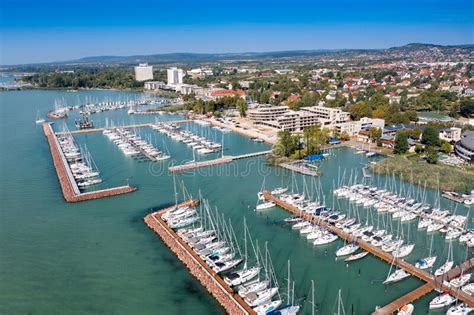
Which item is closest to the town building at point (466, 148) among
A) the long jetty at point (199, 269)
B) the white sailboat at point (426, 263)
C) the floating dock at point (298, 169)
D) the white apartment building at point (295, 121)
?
the floating dock at point (298, 169)

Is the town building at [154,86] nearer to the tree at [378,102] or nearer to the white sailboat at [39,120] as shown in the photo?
the white sailboat at [39,120]

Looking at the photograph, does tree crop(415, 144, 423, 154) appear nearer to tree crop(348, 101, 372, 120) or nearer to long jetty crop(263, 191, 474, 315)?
tree crop(348, 101, 372, 120)

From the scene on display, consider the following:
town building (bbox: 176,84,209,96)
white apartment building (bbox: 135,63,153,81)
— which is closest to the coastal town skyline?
town building (bbox: 176,84,209,96)

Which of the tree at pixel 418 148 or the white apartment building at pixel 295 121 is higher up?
the white apartment building at pixel 295 121

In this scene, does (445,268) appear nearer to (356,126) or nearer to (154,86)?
(356,126)

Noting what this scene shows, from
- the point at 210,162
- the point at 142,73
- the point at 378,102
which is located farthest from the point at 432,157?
the point at 142,73

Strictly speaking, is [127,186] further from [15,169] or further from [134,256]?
[15,169]

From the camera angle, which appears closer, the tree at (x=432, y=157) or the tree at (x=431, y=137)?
the tree at (x=432, y=157)
